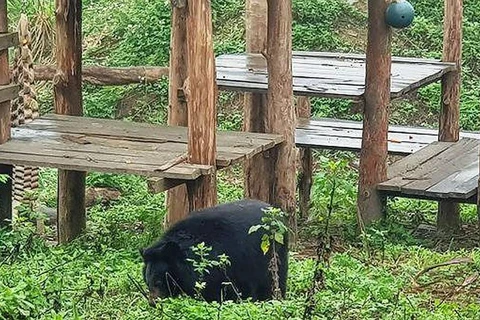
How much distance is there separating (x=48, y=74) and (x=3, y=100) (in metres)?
6.05

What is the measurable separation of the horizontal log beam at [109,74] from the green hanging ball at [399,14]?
5.87 m

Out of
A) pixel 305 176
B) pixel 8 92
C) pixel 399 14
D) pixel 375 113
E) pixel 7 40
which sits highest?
pixel 399 14

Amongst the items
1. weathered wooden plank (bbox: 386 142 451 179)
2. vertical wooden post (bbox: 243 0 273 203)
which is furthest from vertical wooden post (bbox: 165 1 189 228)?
weathered wooden plank (bbox: 386 142 451 179)

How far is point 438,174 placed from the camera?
37.3 feet

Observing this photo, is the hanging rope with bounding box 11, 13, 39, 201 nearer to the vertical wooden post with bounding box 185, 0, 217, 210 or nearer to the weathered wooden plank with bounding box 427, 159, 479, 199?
the vertical wooden post with bounding box 185, 0, 217, 210

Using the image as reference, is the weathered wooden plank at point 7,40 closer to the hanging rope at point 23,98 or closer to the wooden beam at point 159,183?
the hanging rope at point 23,98

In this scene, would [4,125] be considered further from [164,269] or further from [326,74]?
[326,74]

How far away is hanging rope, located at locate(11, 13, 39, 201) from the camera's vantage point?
11.0m

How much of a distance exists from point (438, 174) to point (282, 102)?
2.13 meters

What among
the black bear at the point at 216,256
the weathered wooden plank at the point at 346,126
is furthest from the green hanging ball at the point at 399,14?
the black bear at the point at 216,256

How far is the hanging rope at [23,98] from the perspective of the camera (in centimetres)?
1098

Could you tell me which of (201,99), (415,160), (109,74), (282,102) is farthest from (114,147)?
(109,74)

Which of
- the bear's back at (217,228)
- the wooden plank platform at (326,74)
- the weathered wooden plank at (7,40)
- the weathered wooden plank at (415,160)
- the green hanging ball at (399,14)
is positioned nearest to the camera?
the bear's back at (217,228)

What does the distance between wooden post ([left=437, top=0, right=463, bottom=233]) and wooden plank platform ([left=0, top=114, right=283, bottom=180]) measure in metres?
2.94
